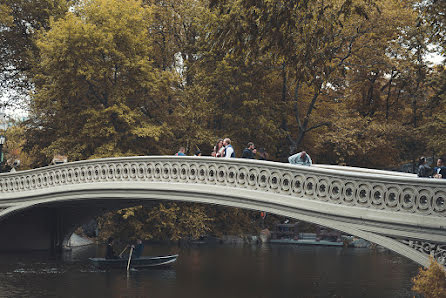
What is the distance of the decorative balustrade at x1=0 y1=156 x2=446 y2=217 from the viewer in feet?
37.7

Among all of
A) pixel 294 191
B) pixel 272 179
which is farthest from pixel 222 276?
pixel 294 191

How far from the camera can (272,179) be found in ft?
46.3

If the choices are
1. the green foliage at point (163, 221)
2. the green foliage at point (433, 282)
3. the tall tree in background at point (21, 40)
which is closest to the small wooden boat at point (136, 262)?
the green foliage at point (163, 221)

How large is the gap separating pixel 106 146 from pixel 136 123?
7.52ft

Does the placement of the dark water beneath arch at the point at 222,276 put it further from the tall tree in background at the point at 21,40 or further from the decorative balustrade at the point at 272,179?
the tall tree in background at the point at 21,40

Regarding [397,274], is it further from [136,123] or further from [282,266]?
[136,123]

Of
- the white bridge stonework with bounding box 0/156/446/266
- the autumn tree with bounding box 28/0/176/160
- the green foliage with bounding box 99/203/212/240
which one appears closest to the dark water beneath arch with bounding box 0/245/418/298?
the green foliage with bounding box 99/203/212/240

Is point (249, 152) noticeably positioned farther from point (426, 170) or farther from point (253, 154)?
point (426, 170)

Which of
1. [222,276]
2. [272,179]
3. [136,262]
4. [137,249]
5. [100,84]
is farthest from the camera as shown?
[100,84]

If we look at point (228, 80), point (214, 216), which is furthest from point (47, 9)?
point (214, 216)

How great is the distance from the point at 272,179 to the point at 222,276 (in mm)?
7160

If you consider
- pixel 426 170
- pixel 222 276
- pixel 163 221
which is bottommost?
pixel 222 276

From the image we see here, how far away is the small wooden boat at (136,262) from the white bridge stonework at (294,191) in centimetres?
330

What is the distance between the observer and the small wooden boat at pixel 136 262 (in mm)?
21812
